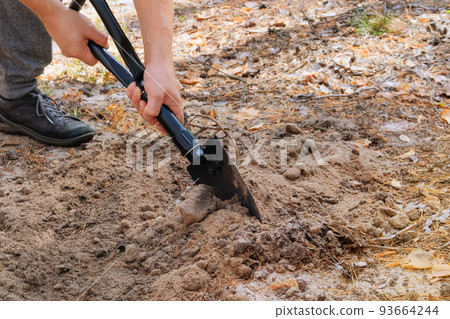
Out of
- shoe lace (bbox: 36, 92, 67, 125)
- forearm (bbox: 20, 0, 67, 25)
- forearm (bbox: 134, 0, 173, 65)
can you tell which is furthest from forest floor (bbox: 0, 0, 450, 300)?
forearm (bbox: 20, 0, 67, 25)

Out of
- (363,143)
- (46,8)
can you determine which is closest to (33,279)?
(46,8)

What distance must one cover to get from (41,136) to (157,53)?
1.23 metres

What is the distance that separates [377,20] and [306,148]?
199cm

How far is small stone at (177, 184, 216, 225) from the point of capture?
83.4 inches

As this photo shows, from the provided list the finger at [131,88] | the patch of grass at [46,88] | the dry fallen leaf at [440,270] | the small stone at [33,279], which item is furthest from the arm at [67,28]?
the dry fallen leaf at [440,270]

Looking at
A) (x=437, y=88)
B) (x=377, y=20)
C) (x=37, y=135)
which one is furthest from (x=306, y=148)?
(x=377, y=20)

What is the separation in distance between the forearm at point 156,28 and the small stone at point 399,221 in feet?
3.97

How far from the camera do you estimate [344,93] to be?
3312 millimetres

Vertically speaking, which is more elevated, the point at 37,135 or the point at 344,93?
the point at 37,135

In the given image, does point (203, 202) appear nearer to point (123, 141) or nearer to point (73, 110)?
point (123, 141)

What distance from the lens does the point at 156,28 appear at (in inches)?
81.5

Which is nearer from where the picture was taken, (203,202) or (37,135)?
(203,202)

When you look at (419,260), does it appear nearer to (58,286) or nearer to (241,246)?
(241,246)

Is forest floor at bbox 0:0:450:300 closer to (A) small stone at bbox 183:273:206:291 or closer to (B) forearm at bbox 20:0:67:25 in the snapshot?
A: (A) small stone at bbox 183:273:206:291
